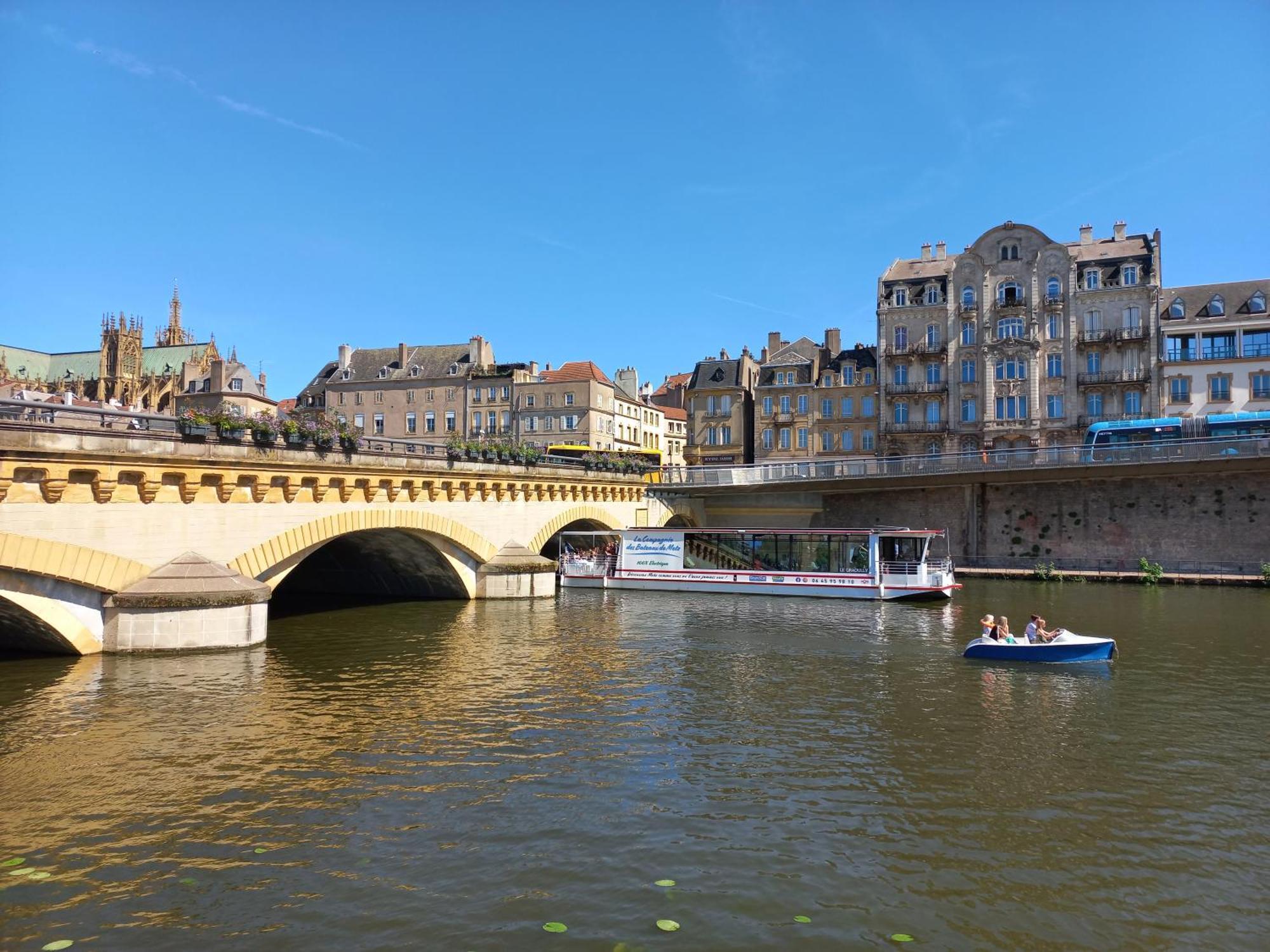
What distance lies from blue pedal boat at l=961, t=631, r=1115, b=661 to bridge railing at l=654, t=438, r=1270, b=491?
98.2 feet

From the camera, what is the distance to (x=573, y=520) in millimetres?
44906

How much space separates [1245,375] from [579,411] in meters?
57.7

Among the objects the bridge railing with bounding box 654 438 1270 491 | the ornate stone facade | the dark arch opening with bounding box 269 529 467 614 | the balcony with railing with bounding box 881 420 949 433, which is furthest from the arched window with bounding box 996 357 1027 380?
the ornate stone facade

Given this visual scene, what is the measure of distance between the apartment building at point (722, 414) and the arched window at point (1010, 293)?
80.4ft

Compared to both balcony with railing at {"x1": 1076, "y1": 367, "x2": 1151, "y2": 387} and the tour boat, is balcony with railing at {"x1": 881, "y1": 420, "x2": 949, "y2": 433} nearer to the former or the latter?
balcony with railing at {"x1": 1076, "y1": 367, "x2": 1151, "y2": 387}

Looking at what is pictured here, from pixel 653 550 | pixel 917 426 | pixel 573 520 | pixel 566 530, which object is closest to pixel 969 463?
pixel 917 426

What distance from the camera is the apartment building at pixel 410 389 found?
294ft

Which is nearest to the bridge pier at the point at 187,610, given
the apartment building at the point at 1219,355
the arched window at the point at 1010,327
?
the arched window at the point at 1010,327

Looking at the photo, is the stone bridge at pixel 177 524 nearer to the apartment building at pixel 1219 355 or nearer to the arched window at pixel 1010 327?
the arched window at pixel 1010 327

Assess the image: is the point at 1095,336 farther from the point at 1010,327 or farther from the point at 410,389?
the point at 410,389

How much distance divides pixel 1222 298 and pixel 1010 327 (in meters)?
15.6

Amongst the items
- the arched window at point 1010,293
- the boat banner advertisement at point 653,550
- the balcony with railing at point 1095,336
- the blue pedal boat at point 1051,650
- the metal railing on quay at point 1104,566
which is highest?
the arched window at point 1010,293

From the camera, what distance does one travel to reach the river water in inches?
383

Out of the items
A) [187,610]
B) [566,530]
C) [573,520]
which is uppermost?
[573,520]
